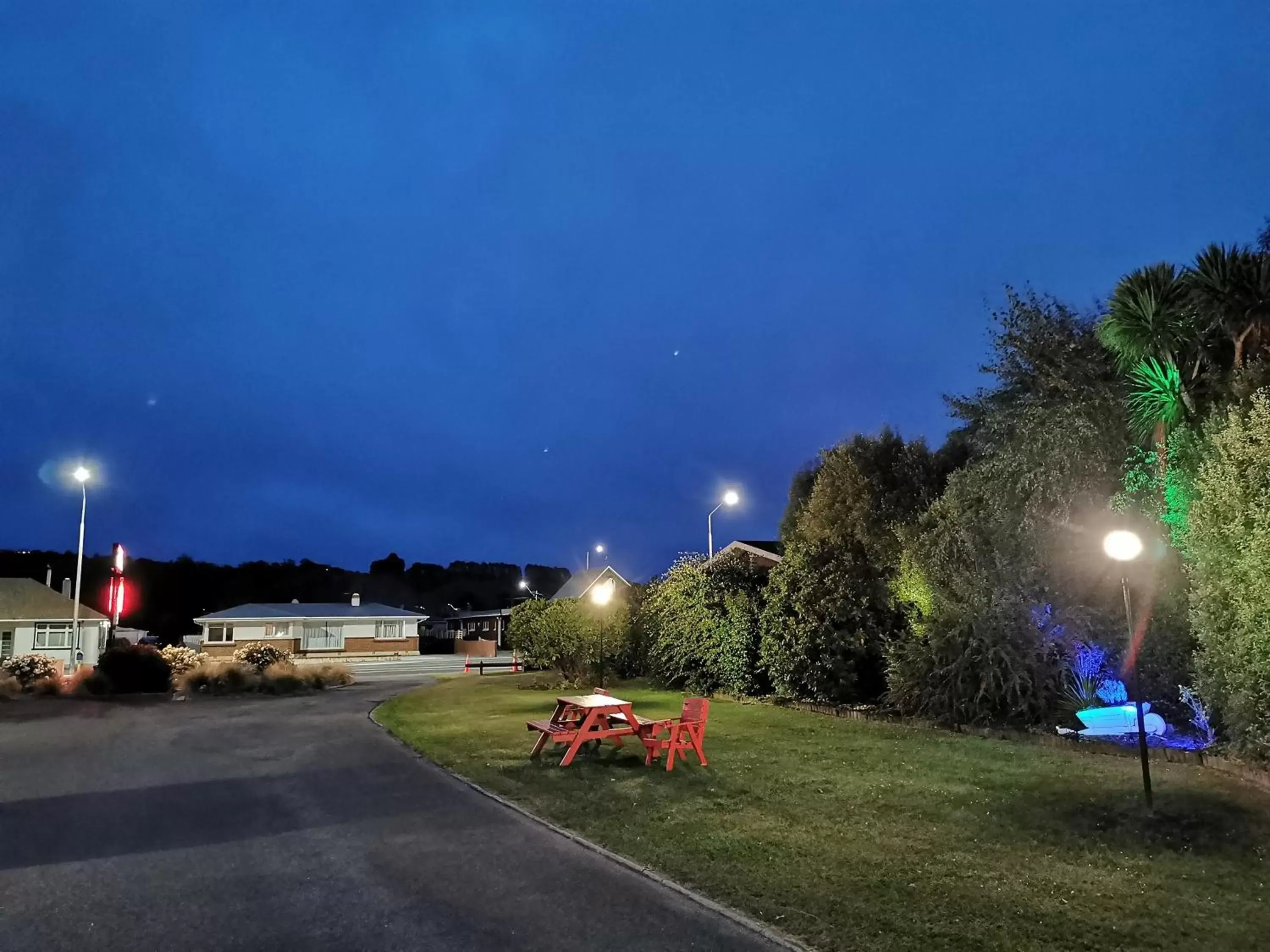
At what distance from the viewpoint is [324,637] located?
184 feet

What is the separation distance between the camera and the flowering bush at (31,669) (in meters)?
23.6

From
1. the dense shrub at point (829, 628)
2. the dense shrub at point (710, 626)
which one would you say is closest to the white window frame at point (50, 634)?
the dense shrub at point (710, 626)

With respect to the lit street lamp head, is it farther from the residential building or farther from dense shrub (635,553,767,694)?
the residential building

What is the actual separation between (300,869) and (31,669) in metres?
23.1

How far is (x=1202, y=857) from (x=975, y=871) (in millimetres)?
1752

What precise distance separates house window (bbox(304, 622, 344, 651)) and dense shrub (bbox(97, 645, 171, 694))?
31998 mm

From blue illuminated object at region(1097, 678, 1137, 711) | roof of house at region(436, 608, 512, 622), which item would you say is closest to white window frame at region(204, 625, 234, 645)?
roof of house at region(436, 608, 512, 622)

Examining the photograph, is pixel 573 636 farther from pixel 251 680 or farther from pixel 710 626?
pixel 251 680

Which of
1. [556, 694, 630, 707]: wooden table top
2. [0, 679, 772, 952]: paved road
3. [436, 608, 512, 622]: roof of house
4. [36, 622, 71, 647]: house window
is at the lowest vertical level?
[0, 679, 772, 952]: paved road

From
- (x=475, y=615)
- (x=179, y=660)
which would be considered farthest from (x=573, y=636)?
(x=475, y=615)

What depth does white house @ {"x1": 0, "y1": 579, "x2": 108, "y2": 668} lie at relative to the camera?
40.6m

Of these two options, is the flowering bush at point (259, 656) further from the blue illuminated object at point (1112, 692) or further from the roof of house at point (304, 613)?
the roof of house at point (304, 613)

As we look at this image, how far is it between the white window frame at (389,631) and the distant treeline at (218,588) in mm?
13242

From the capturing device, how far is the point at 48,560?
84.5 meters
